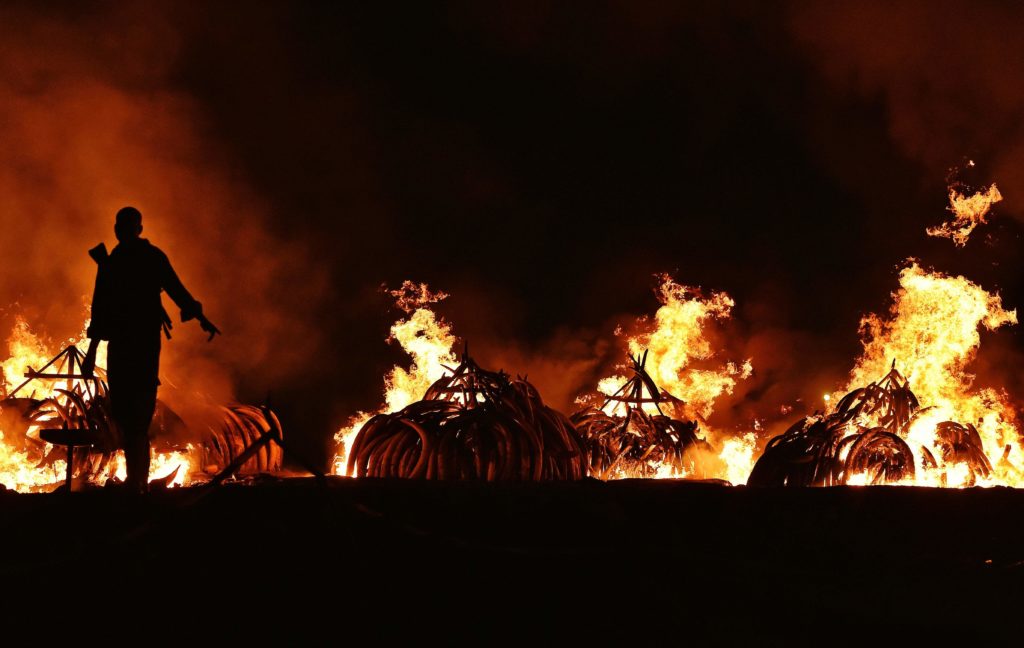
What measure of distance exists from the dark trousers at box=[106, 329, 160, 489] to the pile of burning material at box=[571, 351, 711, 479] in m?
5.72

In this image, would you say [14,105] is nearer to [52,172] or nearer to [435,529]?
[52,172]

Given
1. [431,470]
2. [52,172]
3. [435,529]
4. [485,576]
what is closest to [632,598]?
[485,576]

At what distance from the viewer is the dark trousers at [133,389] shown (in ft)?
21.8

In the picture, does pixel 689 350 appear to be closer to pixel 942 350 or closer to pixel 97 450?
pixel 942 350

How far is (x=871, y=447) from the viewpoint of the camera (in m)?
9.54

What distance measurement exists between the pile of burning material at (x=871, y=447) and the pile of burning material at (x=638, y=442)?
1047 mm

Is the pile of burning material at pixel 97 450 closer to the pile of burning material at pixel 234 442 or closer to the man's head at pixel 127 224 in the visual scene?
the pile of burning material at pixel 234 442

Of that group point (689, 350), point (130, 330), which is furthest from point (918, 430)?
point (130, 330)

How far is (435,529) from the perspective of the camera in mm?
6277

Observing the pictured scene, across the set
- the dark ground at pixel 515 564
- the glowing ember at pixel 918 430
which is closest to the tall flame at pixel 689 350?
the glowing ember at pixel 918 430

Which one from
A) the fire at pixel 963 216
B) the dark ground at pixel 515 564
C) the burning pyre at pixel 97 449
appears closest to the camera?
the dark ground at pixel 515 564

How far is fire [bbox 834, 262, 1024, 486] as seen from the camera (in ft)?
42.6

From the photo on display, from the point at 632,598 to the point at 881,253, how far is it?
43.0 feet

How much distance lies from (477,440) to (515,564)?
318 cm
